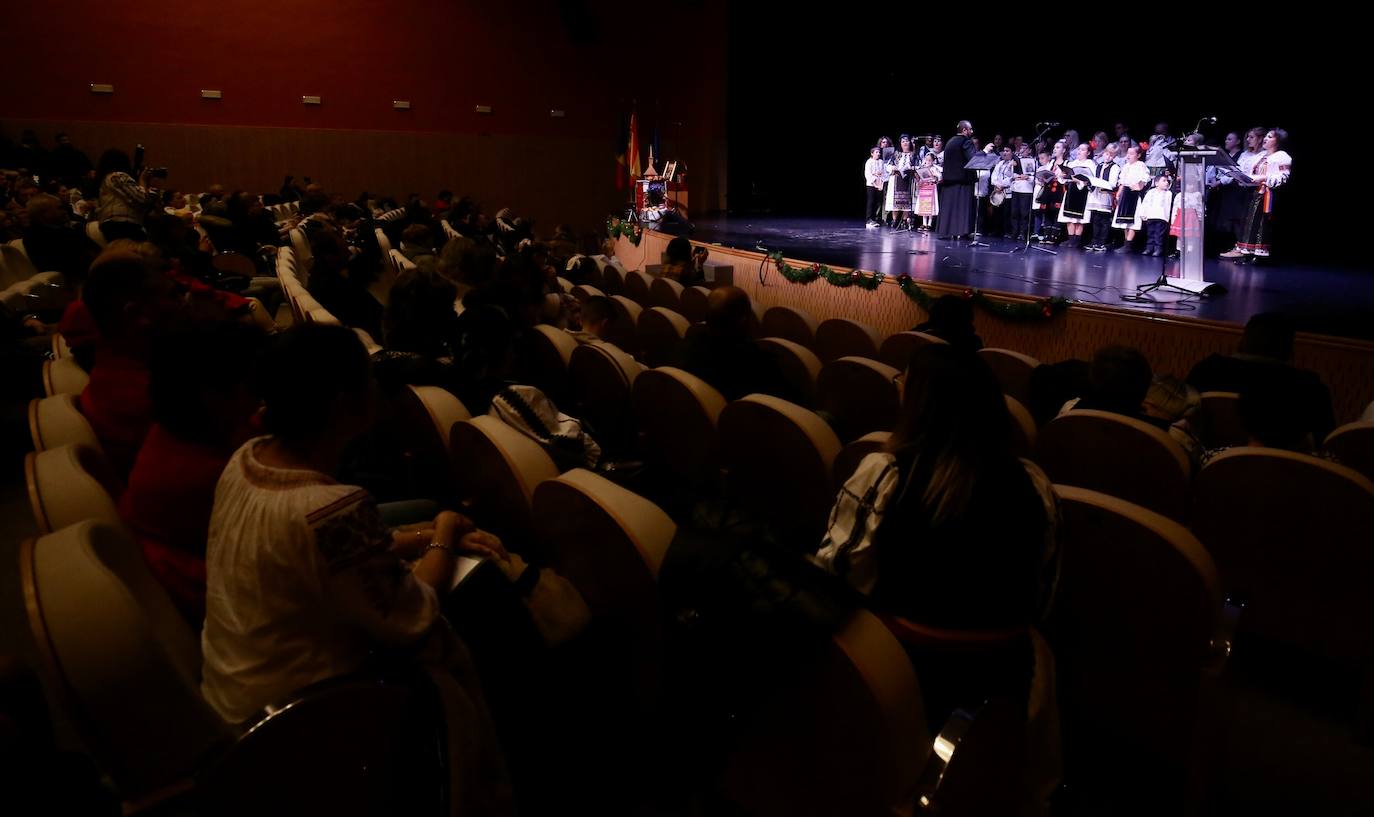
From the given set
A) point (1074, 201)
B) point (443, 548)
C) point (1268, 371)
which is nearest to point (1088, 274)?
point (1074, 201)

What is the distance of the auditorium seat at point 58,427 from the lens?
1804 millimetres

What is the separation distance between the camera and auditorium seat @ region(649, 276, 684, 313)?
5.45 metres

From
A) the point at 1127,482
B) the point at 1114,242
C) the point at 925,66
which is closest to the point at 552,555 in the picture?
the point at 1127,482

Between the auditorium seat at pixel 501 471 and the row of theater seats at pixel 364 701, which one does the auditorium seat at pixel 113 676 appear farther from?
the auditorium seat at pixel 501 471

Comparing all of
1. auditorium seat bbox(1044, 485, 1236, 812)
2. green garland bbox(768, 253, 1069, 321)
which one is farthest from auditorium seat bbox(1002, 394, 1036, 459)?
green garland bbox(768, 253, 1069, 321)

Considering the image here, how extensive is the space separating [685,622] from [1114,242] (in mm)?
10978

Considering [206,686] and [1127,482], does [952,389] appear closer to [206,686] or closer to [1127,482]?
[1127,482]

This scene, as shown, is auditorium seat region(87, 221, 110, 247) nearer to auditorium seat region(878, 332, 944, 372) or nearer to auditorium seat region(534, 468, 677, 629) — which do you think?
auditorium seat region(878, 332, 944, 372)

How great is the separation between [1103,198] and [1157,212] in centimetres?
111

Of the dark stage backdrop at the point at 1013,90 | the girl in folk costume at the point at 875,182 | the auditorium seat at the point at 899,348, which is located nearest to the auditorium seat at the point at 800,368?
the auditorium seat at the point at 899,348

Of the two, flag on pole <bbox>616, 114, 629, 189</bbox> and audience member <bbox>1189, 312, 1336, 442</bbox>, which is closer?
audience member <bbox>1189, 312, 1336, 442</bbox>

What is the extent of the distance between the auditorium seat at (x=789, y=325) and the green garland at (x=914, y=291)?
1.28m

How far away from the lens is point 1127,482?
220 cm

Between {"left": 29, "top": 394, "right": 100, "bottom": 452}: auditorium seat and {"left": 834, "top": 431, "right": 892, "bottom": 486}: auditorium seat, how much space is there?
1.79 metres
